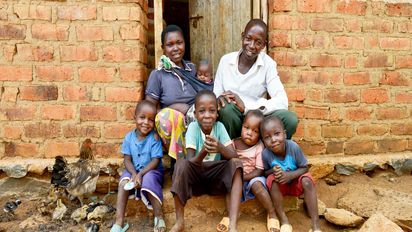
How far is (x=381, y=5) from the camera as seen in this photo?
11.0 ft

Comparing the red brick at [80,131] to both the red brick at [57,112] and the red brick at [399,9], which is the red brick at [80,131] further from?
the red brick at [399,9]

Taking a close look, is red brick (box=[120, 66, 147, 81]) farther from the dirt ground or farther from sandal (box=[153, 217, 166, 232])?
sandal (box=[153, 217, 166, 232])

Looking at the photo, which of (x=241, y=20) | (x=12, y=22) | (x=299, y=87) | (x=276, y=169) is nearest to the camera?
(x=276, y=169)

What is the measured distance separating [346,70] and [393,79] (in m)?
0.50

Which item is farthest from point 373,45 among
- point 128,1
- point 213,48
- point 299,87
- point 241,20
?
point 128,1

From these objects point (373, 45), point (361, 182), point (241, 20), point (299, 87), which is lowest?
point (361, 182)

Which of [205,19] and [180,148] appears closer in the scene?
[180,148]

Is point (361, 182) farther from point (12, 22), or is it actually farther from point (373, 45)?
point (12, 22)

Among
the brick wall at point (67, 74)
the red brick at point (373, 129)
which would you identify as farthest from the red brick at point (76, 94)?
the red brick at point (373, 129)

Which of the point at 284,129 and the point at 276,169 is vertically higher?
the point at 284,129

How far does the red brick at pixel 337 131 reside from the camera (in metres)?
3.37

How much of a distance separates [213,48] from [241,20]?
0.40 meters

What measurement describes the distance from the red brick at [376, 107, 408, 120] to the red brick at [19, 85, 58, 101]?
115 inches

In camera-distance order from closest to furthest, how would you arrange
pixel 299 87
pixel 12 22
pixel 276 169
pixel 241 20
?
pixel 276 169 → pixel 12 22 → pixel 299 87 → pixel 241 20
